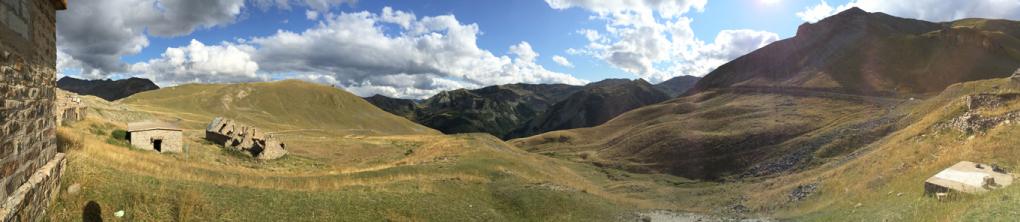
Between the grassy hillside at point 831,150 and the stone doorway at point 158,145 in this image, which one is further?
the stone doorway at point 158,145

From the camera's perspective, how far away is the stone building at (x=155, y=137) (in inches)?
1399

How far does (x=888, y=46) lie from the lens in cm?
13375

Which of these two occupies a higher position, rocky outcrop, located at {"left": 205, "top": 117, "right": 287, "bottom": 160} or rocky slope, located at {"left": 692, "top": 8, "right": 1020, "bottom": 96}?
rocky slope, located at {"left": 692, "top": 8, "right": 1020, "bottom": 96}

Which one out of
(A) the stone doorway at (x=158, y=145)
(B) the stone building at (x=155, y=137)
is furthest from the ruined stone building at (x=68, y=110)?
(A) the stone doorway at (x=158, y=145)

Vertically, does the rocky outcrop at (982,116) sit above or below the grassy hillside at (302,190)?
above

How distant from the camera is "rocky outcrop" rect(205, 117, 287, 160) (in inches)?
1778

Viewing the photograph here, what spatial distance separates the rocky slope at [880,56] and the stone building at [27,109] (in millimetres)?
132663

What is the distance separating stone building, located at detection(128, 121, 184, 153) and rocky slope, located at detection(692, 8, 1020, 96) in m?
125

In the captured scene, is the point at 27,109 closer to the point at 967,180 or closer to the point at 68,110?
the point at 967,180

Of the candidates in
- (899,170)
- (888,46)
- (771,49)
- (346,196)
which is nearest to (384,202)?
(346,196)

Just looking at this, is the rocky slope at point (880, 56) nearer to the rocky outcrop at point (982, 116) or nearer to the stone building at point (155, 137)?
the rocky outcrop at point (982, 116)

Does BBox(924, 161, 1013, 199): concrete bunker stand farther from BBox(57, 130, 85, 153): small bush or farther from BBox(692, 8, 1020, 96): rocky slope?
BBox(692, 8, 1020, 96): rocky slope

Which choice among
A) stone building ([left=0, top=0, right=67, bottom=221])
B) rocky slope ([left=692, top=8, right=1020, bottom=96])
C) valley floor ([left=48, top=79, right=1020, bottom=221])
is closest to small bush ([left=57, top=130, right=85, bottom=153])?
valley floor ([left=48, top=79, right=1020, bottom=221])

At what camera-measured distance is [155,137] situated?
119 ft
